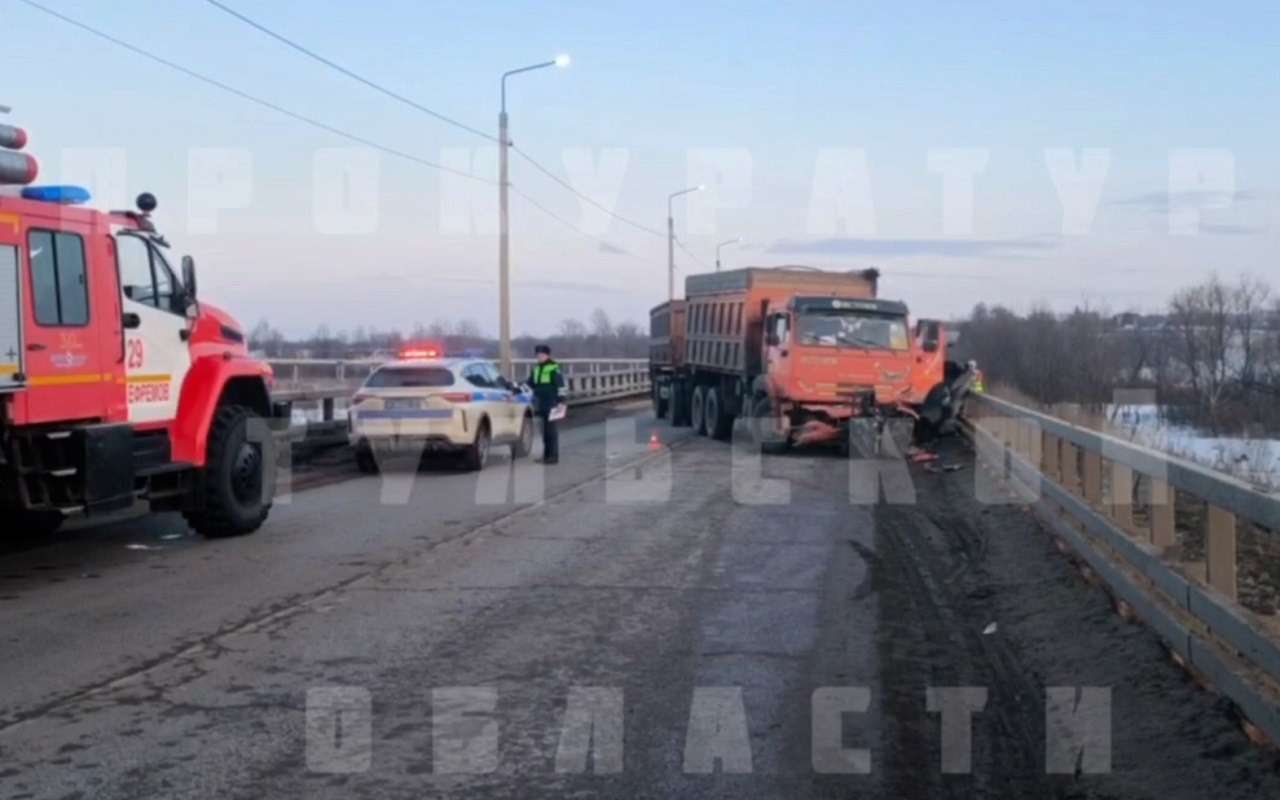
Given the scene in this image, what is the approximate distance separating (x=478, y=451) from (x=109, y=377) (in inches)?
348

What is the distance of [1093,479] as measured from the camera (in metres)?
10.7

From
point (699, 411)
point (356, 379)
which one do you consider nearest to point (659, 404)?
point (699, 411)

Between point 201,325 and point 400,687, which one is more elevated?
point 201,325

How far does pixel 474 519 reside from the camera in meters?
14.4

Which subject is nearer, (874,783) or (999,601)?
(874,783)

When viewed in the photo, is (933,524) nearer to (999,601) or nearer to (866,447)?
(999,601)

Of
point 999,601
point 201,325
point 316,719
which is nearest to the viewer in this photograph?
point 316,719

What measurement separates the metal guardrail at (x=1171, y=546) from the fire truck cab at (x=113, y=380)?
293 inches

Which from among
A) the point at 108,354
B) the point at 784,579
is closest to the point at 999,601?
the point at 784,579

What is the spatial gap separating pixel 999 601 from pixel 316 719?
529 centimetres

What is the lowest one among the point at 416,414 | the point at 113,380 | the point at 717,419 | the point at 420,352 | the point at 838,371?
the point at 717,419

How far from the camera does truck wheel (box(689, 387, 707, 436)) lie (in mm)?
29141

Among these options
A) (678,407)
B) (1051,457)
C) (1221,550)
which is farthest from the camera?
(678,407)

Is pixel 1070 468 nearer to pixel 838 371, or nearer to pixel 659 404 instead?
pixel 838 371
